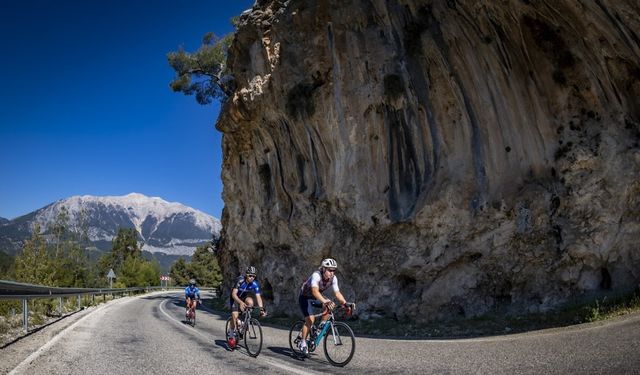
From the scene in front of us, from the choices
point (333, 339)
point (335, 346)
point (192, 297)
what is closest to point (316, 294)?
point (333, 339)

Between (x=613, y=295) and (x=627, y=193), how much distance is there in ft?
9.00

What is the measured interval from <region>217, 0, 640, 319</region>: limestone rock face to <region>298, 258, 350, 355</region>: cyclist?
23.6 feet

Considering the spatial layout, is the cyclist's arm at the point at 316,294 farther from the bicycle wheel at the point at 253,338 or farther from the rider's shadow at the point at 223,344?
the rider's shadow at the point at 223,344

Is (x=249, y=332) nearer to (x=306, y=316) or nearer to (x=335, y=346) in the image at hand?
(x=306, y=316)

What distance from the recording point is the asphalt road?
22.4 feet

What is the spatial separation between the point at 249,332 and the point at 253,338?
36cm

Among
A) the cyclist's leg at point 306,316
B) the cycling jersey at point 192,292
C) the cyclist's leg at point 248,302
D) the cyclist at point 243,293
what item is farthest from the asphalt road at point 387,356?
the cycling jersey at point 192,292

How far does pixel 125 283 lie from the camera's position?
64.0m

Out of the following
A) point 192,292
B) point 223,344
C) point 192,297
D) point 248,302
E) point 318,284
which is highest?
point 318,284

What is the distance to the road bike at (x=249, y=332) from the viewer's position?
31.0 ft

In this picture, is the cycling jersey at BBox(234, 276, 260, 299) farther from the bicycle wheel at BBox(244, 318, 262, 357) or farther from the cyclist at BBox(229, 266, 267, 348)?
the bicycle wheel at BBox(244, 318, 262, 357)

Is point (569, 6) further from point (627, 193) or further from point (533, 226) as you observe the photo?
point (533, 226)

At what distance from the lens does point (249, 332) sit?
10.1m

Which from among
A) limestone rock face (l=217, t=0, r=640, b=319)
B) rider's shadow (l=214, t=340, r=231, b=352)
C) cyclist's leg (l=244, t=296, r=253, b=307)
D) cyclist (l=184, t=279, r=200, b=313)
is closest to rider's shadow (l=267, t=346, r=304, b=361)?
rider's shadow (l=214, t=340, r=231, b=352)
